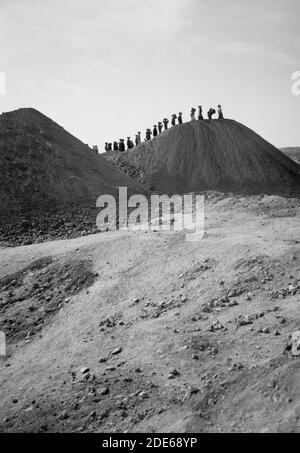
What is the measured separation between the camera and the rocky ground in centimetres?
552

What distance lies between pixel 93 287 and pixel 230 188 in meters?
16.9

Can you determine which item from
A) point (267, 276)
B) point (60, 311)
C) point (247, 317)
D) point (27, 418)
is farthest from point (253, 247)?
point (27, 418)

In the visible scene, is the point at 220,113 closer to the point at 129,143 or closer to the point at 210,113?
the point at 210,113

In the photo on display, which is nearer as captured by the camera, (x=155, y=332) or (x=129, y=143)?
(x=155, y=332)

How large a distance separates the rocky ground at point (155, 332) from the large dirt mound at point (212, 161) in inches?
542

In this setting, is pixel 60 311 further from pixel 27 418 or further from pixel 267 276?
pixel 267 276

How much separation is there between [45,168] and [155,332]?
13791 millimetres

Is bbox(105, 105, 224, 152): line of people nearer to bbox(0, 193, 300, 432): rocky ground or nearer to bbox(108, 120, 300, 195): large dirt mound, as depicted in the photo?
bbox(108, 120, 300, 195): large dirt mound

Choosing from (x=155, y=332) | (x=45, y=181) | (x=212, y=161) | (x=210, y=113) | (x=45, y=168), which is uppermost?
(x=210, y=113)

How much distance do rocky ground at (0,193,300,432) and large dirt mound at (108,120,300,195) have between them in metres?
13.8

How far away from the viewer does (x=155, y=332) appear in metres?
7.48

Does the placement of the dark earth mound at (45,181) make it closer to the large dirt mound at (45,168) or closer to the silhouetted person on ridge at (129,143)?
the large dirt mound at (45,168)

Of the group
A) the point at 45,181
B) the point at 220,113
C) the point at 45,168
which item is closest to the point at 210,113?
the point at 220,113

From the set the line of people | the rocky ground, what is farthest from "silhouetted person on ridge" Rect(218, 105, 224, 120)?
the rocky ground
